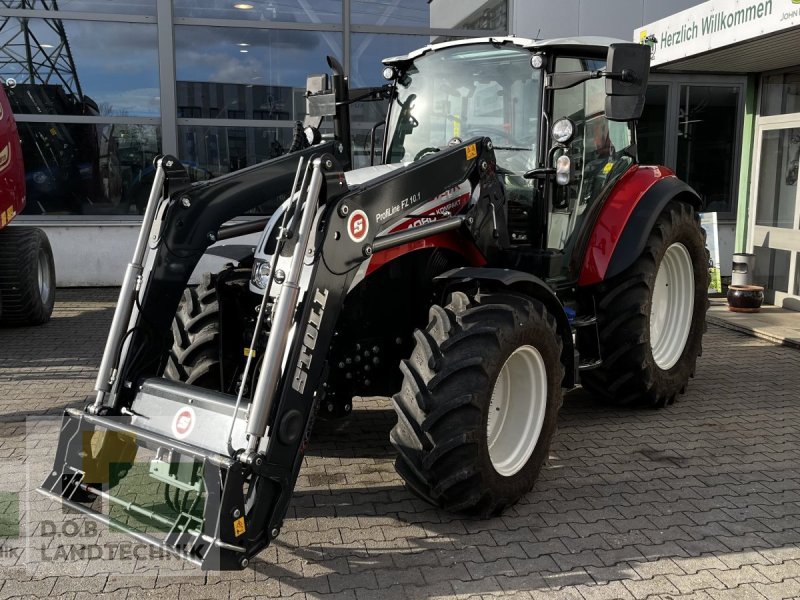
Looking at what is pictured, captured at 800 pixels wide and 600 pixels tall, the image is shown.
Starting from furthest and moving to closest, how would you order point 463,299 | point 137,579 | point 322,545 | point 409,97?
point 409,97 < point 463,299 < point 322,545 < point 137,579

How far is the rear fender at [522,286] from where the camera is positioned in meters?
3.85

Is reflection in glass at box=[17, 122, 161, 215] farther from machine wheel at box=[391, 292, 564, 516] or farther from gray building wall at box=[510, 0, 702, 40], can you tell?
machine wheel at box=[391, 292, 564, 516]

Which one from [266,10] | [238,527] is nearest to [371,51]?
[266,10]

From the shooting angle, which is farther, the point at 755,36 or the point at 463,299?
the point at 755,36

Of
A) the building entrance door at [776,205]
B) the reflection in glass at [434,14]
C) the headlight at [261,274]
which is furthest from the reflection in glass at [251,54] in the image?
the headlight at [261,274]

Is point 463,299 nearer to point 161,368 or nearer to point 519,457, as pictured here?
point 519,457

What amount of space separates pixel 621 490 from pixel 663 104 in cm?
908

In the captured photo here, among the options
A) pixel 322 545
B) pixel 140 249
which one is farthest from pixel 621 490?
Result: pixel 140 249

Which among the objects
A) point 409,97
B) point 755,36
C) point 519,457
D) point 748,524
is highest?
point 755,36

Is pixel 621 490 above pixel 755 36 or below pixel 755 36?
below

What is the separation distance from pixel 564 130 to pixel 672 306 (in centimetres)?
221

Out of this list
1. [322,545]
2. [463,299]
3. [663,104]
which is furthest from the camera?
[663,104]

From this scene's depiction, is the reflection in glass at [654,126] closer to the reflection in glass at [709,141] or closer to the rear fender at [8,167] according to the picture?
the reflection in glass at [709,141]

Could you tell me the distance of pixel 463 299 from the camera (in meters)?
3.82
